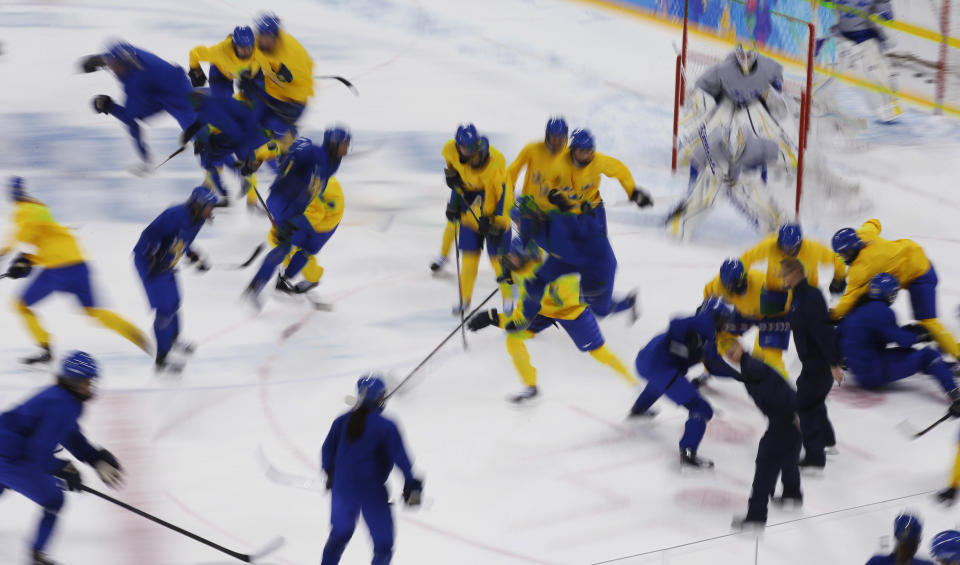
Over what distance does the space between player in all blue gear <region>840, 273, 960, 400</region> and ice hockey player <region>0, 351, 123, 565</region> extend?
3729 millimetres

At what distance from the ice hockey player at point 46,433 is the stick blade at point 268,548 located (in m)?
0.77

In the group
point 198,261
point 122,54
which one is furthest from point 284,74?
point 198,261

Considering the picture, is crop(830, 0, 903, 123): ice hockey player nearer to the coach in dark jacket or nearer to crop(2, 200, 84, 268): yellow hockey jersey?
the coach in dark jacket

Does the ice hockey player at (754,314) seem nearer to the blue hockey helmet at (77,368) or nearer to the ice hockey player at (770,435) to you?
the ice hockey player at (770,435)

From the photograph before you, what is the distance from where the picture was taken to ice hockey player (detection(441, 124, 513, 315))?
247 inches

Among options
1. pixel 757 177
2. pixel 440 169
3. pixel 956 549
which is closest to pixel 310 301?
pixel 440 169

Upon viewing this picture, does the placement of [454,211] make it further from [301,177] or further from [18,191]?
[18,191]

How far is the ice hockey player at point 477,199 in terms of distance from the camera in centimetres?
629

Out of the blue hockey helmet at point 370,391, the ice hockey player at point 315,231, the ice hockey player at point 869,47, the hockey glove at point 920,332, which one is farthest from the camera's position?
the ice hockey player at point 869,47

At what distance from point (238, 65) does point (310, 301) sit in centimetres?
170

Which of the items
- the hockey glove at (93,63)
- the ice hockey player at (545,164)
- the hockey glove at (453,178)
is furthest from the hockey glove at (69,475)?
the hockey glove at (93,63)

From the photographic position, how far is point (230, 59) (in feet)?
24.9

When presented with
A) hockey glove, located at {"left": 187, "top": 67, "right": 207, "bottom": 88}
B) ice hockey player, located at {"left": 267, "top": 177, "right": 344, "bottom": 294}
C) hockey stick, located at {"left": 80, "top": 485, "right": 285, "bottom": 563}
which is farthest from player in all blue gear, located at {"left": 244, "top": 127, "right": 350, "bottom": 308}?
hockey stick, located at {"left": 80, "top": 485, "right": 285, "bottom": 563}

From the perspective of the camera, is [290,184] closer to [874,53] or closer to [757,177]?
[757,177]
